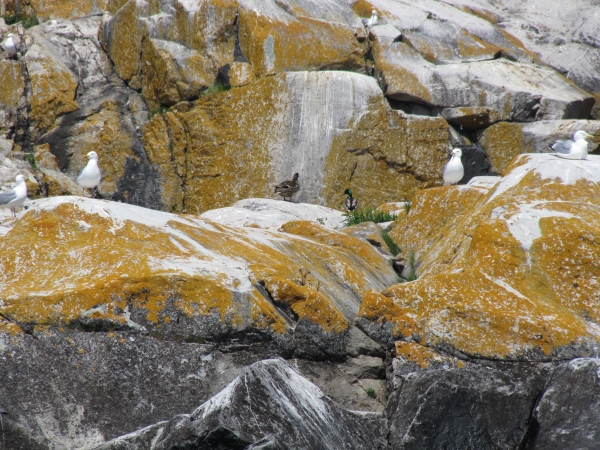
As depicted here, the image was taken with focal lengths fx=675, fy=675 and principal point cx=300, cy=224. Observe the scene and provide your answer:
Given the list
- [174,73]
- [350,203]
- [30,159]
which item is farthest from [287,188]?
[30,159]

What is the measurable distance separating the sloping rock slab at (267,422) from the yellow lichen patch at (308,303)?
1.05 meters

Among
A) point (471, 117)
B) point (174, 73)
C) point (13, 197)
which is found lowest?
point (471, 117)

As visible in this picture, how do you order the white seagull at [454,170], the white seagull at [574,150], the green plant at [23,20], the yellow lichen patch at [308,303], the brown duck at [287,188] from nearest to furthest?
the yellow lichen patch at [308,303] → the white seagull at [574,150] → the white seagull at [454,170] → the brown duck at [287,188] → the green plant at [23,20]

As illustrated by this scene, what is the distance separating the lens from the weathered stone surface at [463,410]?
4.63 meters

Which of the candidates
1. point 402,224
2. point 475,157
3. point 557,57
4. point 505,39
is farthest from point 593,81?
point 402,224

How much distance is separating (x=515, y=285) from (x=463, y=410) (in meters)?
1.71

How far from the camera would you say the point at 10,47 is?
15758mm

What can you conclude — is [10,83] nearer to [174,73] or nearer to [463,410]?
[174,73]

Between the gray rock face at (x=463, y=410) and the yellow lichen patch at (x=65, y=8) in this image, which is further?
the yellow lichen patch at (x=65, y=8)

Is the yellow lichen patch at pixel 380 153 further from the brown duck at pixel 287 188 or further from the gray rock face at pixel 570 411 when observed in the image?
the gray rock face at pixel 570 411

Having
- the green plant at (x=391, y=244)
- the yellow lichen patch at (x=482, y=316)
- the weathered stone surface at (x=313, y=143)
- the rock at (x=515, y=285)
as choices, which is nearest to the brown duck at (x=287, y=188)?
the weathered stone surface at (x=313, y=143)

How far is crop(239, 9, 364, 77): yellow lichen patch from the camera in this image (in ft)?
50.9

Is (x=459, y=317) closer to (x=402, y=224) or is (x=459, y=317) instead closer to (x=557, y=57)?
(x=402, y=224)

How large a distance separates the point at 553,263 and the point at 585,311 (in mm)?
528
